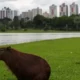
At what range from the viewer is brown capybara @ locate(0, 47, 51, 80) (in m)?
7.32

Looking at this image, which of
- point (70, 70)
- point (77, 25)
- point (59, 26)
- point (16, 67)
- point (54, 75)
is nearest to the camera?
point (16, 67)

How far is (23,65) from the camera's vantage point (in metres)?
7.45

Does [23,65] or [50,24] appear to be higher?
[50,24]

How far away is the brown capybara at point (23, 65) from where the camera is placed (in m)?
7.32

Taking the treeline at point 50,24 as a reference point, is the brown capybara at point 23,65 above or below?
below

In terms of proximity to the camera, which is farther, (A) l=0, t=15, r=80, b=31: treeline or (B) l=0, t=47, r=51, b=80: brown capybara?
(A) l=0, t=15, r=80, b=31: treeline

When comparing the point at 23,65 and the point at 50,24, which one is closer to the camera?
the point at 23,65

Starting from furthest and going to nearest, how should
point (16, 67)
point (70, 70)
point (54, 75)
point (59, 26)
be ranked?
point (59, 26) < point (70, 70) < point (54, 75) < point (16, 67)

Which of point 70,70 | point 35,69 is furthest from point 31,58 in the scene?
point 70,70

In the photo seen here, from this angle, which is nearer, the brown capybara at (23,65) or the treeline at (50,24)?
the brown capybara at (23,65)

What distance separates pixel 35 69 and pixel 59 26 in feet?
400

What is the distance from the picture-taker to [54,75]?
33.7ft

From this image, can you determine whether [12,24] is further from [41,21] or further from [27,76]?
[27,76]

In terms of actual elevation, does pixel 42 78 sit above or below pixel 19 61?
below
